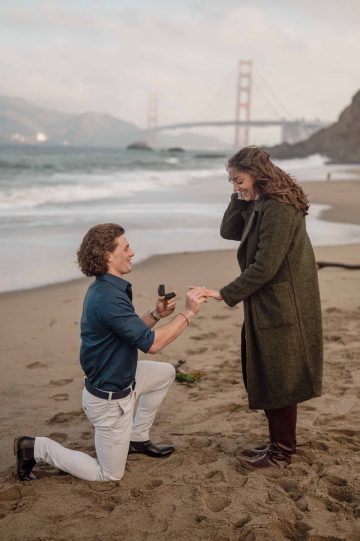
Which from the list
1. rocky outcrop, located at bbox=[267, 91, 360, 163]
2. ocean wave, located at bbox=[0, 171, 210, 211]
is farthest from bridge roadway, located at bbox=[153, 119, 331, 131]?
ocean wave, located at bbox=[0, 171, 210, 211]

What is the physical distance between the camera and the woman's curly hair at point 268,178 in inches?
107

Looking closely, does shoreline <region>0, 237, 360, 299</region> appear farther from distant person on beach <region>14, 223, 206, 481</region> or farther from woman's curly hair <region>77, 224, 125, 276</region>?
woman's curly hair <region>77, 224, 125, 276</region>

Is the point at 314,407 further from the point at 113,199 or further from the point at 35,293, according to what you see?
the point at 113,199

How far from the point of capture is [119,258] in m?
2.76

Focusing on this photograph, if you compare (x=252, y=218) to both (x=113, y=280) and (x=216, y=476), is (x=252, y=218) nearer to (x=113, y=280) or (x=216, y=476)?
(x=113, y=280)

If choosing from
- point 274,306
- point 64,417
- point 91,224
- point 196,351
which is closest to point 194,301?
point 274,306

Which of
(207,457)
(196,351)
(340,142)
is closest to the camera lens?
(207,457)

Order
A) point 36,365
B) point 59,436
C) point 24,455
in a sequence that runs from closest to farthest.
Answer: point 24,455
point 59,436
point 36,365

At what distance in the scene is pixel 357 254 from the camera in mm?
8531

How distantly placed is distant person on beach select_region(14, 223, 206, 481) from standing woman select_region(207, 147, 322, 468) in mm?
283

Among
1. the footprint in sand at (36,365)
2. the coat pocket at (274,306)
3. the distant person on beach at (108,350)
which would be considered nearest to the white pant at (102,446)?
the distant person on beach at (108,350)

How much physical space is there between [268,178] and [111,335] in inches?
37.8

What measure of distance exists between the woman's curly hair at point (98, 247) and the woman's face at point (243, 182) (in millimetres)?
573

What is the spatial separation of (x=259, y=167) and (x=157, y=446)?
147 cm
